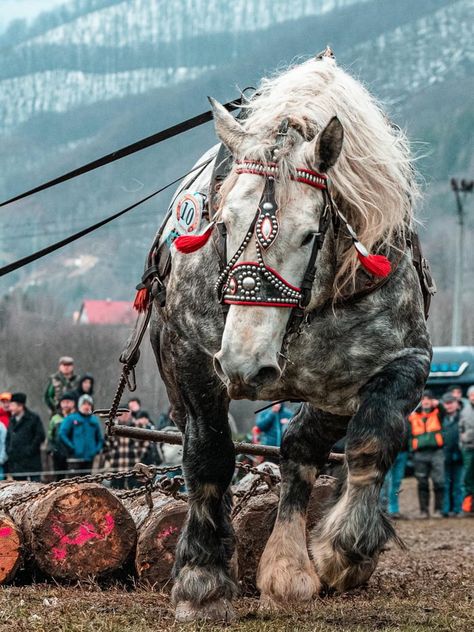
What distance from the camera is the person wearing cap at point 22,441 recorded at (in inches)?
543

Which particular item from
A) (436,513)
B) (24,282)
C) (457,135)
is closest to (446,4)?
(457,135)

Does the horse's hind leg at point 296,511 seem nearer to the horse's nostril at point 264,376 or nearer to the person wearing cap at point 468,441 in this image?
the horse's nostril at point 264,376

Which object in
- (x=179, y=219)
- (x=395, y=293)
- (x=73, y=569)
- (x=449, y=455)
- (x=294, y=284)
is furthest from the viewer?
(x=449, y=455)

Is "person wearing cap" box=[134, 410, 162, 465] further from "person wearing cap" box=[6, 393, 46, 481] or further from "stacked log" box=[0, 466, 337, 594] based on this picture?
"stacked log" box=[0, 466, 337, 594]

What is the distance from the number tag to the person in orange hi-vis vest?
1037cm

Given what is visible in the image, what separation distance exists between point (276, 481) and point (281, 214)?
2.53m

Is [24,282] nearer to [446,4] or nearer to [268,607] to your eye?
[268,607]

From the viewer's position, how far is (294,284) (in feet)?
15.3

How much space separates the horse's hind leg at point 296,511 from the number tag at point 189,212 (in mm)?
1102

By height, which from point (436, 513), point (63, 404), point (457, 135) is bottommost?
point (436, 513)

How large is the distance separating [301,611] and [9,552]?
1.98 metres

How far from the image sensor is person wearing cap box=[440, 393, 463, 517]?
15.7 m

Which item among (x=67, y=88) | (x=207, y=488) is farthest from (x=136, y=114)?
(x=207, y=488)

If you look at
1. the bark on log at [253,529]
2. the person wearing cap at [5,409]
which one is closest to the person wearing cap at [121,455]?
the person wearing cap at [5,409]
